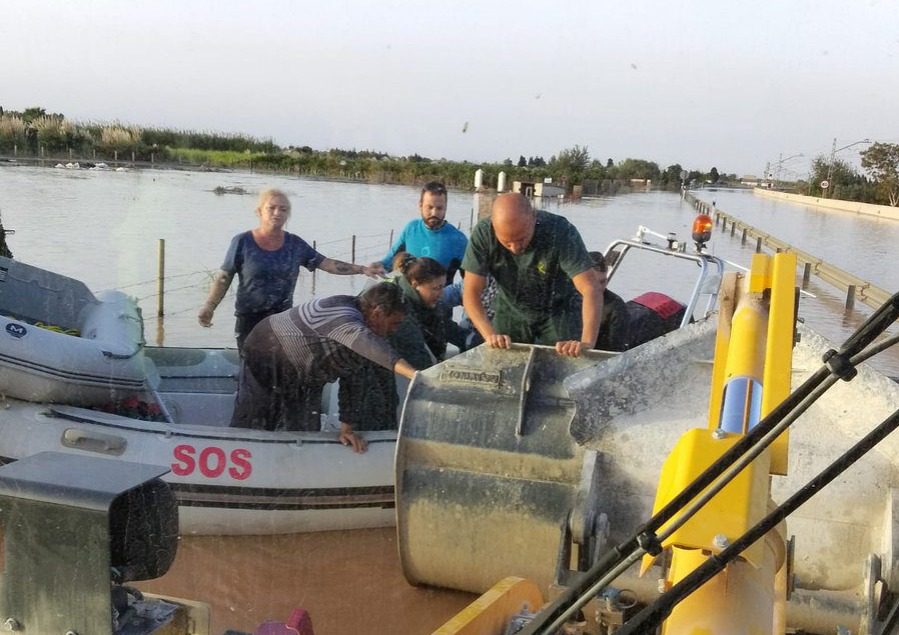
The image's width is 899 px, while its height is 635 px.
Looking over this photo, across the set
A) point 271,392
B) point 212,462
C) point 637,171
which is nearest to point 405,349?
Result: point 271,392

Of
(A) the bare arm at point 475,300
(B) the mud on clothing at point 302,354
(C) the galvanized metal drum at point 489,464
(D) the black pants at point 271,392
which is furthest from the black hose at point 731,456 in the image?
(D) the black pants at point 271,392

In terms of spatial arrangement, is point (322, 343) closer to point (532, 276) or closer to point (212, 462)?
Answer: point (212, 462)

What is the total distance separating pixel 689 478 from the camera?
4.69ft

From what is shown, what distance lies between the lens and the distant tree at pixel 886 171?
33.4m

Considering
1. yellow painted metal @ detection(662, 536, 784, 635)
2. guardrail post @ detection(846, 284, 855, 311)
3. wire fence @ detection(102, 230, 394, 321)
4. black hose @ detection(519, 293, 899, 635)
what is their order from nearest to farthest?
black hose @ detection(519, 293, 899, 635)
yellow painted metal @ detection(662, 536, 784, 635)
wire fence @ detection(102, 230, 394, 321)
guardrail post @ detection(846, 284, 855, 311)

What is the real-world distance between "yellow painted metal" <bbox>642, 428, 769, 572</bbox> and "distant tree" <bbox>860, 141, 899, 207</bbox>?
33899 mm

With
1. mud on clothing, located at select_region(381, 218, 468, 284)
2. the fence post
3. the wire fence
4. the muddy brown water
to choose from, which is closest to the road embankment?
the wire fence

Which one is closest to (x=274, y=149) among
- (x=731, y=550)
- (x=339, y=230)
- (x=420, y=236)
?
(x=339, y=230)

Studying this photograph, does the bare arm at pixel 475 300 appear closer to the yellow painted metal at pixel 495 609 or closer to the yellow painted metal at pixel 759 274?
the yellow painted metal at pixel 495 609

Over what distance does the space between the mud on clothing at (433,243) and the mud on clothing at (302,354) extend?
914mm

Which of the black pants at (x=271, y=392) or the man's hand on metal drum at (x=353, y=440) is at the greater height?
the black pants at (x=271, y=392)

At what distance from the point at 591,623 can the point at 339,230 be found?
23.3 ft

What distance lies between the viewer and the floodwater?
3828 mm

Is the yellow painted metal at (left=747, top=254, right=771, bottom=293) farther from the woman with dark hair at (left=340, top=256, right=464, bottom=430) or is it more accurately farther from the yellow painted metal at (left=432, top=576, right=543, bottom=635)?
the woman with dark hair at (left=340, top=256, right=464, bottom=430)
